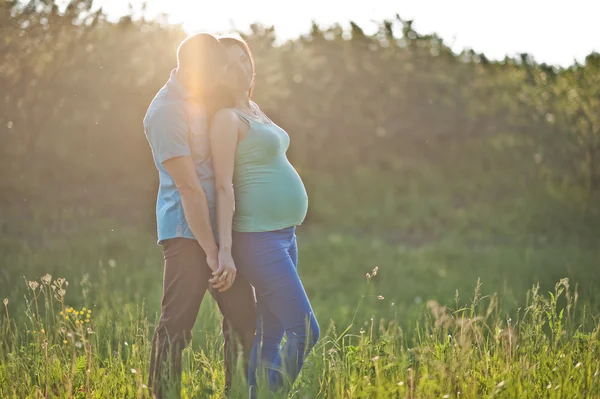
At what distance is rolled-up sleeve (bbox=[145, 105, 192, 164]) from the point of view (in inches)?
126

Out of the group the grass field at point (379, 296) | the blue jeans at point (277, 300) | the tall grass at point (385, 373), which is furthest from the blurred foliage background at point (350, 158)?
the blue jeans at point (277, 300)

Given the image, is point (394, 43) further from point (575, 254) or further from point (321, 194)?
point (575, 254)

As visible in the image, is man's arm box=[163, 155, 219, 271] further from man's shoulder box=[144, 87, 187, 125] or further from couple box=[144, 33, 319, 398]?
man's shoulder box=[144, 87, 187, 125]

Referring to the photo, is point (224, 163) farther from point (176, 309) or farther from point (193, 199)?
point (176, 309)

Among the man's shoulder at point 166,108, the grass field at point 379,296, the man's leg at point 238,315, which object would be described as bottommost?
the grass field at point 379,296

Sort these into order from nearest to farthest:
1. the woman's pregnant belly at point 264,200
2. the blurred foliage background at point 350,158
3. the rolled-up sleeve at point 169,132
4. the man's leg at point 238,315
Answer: the rolled-up sleeve at point 169,132
the woman's pregnant belly at point 264,200
the man's leg at point 238,315
the blurred foliage background at point 350,158

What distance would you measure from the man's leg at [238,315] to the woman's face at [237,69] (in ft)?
2.76

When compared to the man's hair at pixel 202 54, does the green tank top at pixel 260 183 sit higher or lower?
lower

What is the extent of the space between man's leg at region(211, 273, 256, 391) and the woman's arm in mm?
268

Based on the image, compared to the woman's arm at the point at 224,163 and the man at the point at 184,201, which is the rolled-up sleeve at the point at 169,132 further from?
the woman's arm at the point at 224,163

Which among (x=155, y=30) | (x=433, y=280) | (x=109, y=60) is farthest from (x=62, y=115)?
(x=433, y=280)

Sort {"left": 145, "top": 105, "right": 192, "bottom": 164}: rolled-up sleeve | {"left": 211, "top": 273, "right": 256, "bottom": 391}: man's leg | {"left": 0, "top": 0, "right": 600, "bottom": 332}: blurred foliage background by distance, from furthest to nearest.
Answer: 1. {"left": 0, "top": 0, "right": 600, "bottom": 332}: blurred foliage background
2. {"left": 211, "top": 273, "right": 256, "bottom": 391}: man's leg
3. {"left": 145, "top": 105, "right": 192, "bottom": 164}: rolled-up sleeve

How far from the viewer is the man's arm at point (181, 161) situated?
3.22 meters

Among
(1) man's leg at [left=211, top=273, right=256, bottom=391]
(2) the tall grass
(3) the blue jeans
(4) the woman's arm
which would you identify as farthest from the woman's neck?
(2) the tall grass
